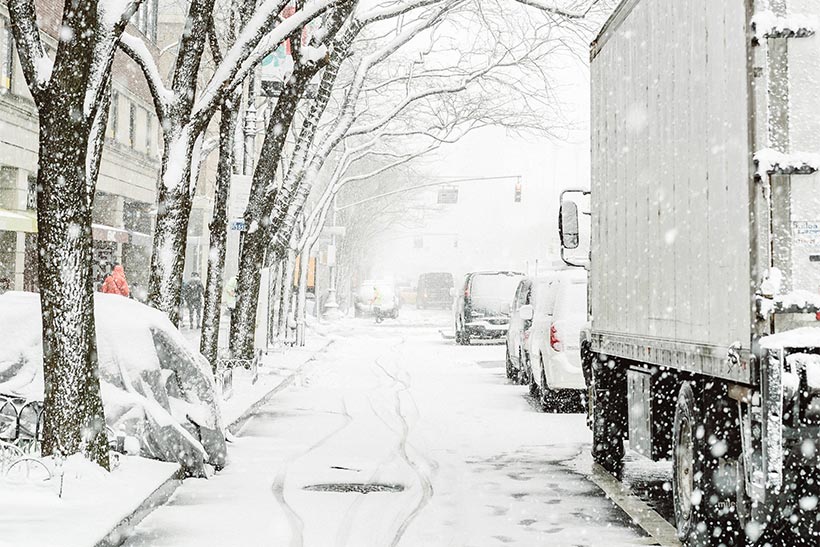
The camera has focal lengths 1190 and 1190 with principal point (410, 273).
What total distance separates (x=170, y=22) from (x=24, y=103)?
2469 cm

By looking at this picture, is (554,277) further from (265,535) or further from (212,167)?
(212,167)

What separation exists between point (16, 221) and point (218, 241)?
44.7ft

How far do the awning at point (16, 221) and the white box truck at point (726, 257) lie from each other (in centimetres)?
2244

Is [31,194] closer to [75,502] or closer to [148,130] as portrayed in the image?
[148,130]

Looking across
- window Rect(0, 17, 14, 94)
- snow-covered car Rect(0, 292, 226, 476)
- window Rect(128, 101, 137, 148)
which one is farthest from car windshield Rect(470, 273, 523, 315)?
snow-covered car Rect(0, 292, 226, 476)

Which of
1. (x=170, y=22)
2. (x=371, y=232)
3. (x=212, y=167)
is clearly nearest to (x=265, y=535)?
(x=170, y=22)

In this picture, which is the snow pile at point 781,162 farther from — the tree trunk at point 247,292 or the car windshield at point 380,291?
the car windshield at point 380,291

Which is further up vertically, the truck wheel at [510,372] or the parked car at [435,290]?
the parked car at [435,290]

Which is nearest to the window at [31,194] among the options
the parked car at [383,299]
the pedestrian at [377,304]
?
the pedestrian at [377,304]

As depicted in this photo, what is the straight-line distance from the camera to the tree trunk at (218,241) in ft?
56.4

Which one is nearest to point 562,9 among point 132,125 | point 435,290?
point 132,125

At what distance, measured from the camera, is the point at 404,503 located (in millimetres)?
8773

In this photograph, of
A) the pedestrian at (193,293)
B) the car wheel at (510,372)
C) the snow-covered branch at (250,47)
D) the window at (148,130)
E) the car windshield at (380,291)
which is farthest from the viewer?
the car windshield at (380,291)

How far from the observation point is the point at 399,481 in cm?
987
